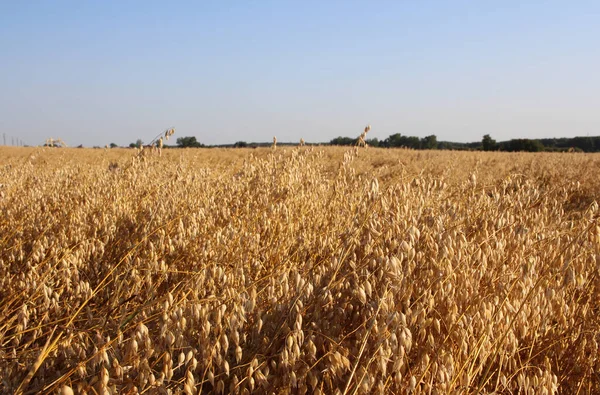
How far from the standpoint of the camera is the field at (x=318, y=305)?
147 cm

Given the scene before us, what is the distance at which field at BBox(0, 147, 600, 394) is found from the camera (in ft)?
4.81

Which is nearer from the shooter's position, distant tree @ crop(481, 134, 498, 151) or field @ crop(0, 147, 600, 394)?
field @ crop(0, 147, 600, 394)

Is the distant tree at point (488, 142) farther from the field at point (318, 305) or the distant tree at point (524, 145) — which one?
the field at point (318, 305)

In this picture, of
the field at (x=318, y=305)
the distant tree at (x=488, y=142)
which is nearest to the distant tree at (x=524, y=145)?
the distant tree at (x=488, y=142)

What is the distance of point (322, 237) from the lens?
2.98 metres

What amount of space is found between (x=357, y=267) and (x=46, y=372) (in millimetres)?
1175

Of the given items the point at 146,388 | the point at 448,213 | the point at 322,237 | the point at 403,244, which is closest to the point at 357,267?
the point at 403,244

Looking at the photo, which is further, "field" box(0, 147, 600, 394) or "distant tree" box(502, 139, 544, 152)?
"distant tree" box(502, 139, 544, 152)

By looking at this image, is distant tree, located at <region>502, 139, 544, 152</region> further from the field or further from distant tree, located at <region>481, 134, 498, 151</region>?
the field

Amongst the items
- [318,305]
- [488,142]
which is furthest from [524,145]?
[318,305]

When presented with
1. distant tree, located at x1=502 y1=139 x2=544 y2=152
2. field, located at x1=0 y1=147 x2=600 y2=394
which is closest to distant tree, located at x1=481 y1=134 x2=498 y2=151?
distant tree, located at x1=502 y1=139 x2=544 y2=152

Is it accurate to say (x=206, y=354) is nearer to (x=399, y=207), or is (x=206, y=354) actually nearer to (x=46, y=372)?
(x=46, y=372)

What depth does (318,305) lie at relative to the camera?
1.73 metres

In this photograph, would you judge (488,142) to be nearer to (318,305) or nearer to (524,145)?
(524,145)
